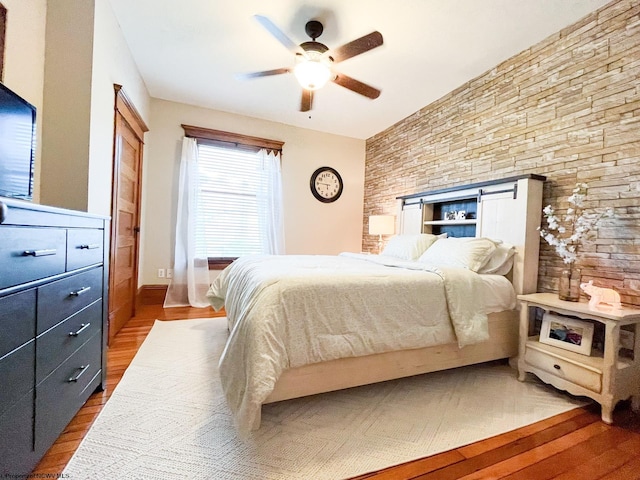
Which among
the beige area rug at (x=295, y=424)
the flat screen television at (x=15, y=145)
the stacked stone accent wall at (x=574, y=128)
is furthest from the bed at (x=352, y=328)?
the flat screen television at (x=15, y=145)

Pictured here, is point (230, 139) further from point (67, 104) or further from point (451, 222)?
point (451, 222)

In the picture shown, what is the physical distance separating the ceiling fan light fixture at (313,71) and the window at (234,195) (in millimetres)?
2095

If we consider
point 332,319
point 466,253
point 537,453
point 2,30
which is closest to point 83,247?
point 2,30

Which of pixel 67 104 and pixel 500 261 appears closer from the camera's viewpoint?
pixel 67 104

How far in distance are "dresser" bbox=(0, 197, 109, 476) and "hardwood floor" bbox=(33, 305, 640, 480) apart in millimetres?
95

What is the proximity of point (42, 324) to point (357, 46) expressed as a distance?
2293mm

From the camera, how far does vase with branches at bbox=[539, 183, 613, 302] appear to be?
1974 millimetres

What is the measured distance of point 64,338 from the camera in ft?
4.11

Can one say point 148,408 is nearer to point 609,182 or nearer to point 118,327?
point 118,327

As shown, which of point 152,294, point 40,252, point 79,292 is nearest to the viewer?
point 40,252

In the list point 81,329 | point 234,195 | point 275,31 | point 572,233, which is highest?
point 275,31

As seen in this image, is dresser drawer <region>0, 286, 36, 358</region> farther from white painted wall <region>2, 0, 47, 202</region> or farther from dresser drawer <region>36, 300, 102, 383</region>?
white painted wall <region>2, 0, 47, 202</region>

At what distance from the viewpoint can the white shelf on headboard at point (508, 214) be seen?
2293 mm

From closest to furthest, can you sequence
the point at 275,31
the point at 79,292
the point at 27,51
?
the point at 79,292 < the point at 27,51 < the point at 275,31
